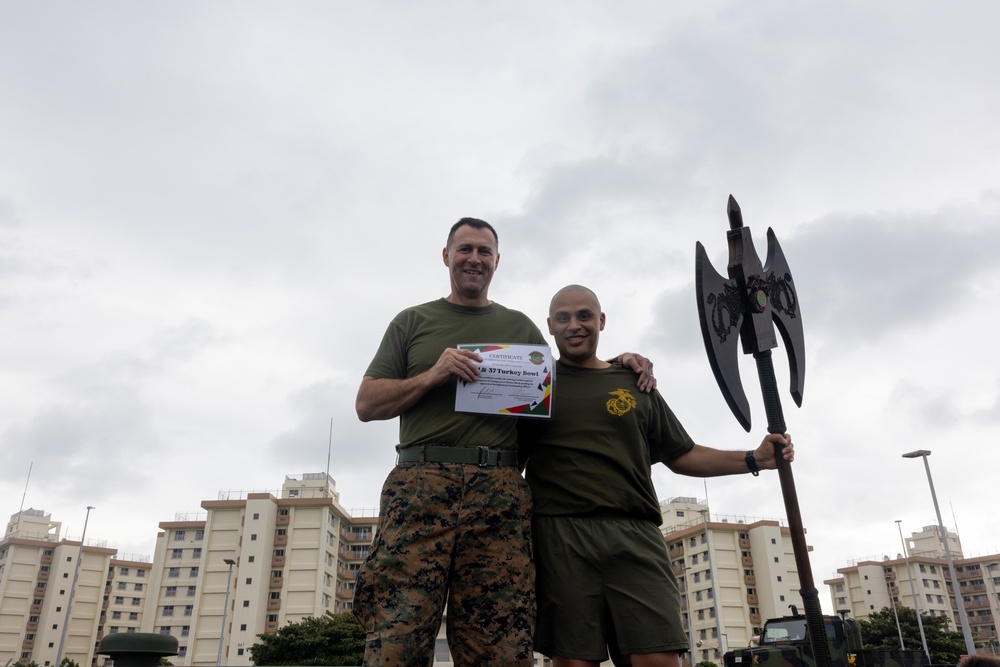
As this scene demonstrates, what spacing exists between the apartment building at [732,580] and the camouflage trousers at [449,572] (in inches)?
2336

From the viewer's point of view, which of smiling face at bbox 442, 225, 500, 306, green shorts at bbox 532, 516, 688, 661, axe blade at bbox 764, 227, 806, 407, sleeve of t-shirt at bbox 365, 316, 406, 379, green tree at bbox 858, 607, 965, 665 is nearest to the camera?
Answer: green shorts at bbox 532, 516, 688, 661

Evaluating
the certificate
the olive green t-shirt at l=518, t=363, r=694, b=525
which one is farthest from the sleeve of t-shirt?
the olive green t-shirt at l=518, t=363, r=694, b=525

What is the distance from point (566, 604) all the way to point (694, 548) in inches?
2531

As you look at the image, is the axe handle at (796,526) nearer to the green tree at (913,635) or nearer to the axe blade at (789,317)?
the axe blade at (789,317)

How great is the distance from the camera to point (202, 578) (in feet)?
181

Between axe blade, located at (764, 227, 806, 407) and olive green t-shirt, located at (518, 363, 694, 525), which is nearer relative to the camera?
olive green t-shirt, located at (518, 363, 694, 525)

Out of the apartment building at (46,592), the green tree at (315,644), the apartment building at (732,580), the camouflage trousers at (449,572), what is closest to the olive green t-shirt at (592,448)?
the camouflage trousers at (449,572)

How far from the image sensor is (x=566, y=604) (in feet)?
9.34

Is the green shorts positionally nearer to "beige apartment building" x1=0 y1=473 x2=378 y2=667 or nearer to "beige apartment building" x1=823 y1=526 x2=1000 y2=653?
"beige apartment building" x1=0 y1=473 x2=378 y2=667

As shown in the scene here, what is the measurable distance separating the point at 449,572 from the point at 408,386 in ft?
2.37

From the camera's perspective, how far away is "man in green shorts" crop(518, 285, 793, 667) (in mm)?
2803

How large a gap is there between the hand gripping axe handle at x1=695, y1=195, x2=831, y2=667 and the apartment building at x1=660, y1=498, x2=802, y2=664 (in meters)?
58.1

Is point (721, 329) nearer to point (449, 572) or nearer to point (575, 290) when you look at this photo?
point (575, 290)

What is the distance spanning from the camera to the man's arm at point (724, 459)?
3.23m
